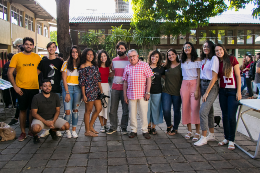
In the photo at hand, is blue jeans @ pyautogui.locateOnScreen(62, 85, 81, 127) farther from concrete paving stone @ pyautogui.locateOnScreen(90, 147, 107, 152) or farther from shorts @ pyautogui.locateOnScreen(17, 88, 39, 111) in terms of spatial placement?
concrete paving stone @ pyautogui.locateOnScreen(90, 147, 107, 152)

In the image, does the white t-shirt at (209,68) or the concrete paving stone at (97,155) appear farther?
the white t-shirt at (209,68)

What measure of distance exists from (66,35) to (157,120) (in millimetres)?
5842

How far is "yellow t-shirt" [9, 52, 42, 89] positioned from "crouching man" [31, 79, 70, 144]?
368mm

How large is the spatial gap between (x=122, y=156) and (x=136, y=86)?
4.66 feet

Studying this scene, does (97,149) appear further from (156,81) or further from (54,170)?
(156,81)

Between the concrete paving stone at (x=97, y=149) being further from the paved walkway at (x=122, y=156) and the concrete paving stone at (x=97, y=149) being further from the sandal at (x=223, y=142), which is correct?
the sandal at (x=223, y=142)

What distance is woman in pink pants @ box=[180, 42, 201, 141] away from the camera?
468cm

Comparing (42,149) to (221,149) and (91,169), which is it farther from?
(221,149)

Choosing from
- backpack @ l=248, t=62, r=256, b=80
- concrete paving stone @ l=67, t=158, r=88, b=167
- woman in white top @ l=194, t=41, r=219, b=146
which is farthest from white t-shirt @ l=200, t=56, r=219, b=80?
backpack @ l=248, t=62, r=256, b=80

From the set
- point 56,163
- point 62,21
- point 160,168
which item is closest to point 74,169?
point 56,163

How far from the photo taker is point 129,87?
15.8 ft

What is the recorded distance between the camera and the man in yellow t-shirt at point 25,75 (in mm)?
4684

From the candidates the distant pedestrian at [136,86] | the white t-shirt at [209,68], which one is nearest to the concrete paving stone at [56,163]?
the distant pedestrian at [136,86]

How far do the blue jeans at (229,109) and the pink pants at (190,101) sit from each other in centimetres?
51
